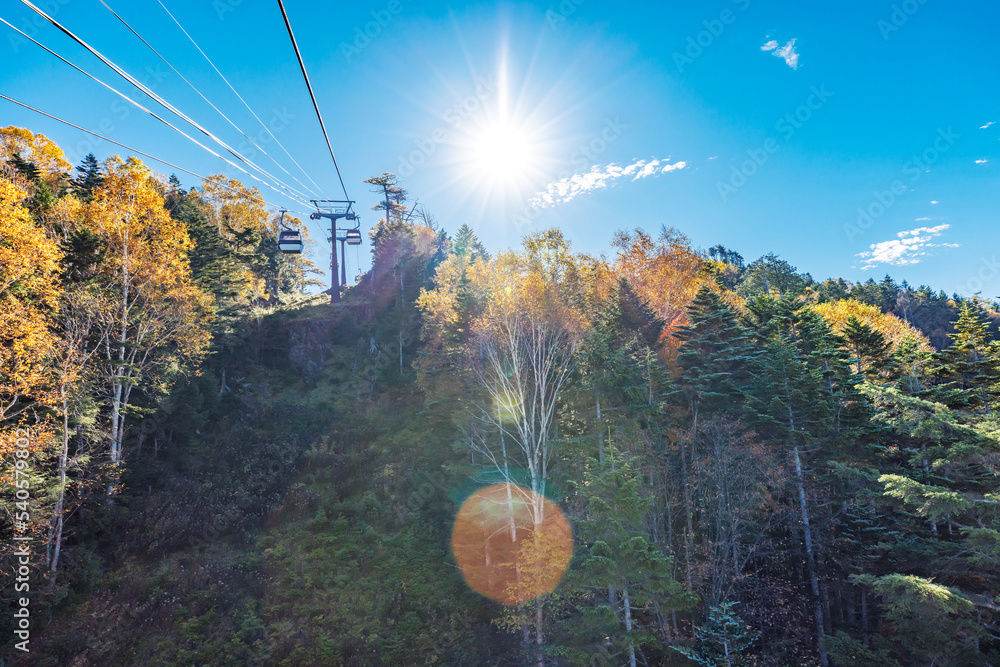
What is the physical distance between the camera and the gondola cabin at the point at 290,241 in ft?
87.4

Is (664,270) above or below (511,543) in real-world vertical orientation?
above

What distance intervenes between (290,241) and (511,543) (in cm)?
2403

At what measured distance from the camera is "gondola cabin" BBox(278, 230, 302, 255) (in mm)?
26641

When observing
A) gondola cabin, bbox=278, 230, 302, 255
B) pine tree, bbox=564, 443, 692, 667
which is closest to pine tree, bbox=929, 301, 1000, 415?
pine tree, bbox=564, 443, 692, 667

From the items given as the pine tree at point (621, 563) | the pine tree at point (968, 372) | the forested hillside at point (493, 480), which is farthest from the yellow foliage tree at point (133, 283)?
the pine tree at point (968, 372)

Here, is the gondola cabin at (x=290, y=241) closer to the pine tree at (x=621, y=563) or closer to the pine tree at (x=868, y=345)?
the pine tree at (x=621, y=563)

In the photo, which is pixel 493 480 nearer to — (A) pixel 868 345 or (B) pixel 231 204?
(A) pixel 868 345

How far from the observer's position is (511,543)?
1767 cm

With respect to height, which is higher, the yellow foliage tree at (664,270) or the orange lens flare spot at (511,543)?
the yellow foliage tree at (664,270)

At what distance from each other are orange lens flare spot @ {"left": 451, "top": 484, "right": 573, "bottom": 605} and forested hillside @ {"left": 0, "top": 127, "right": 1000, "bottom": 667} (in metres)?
0.15

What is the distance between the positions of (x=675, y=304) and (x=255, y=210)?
42467 mm

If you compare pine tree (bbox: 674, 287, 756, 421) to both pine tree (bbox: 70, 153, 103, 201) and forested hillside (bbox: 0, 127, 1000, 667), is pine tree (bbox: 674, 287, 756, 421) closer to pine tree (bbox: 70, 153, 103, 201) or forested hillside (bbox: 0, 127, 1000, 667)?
forested hillside (bbox: 0, 127, 1000, 667)

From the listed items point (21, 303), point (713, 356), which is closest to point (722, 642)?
point (713, 356)

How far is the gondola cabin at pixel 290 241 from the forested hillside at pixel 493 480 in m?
A: 4.15
